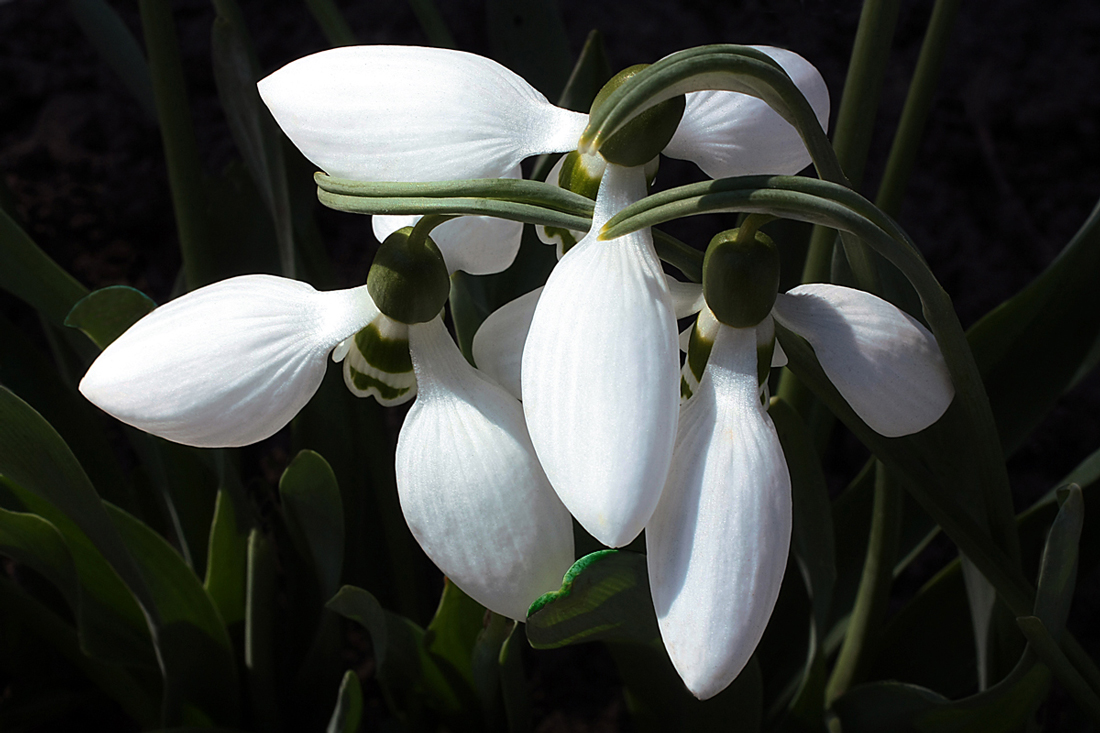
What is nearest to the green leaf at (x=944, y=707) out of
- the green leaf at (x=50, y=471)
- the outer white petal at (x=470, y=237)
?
the outer white petal at (x=470, y=237)

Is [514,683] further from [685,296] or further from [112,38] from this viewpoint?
[112,38]

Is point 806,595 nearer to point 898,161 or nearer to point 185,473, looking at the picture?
point 898,161

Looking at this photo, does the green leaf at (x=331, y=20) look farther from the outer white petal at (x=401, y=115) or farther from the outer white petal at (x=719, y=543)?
the outer white petal at (x=719, y=543)

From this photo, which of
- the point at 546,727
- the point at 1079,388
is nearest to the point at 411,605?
the point at 546,727

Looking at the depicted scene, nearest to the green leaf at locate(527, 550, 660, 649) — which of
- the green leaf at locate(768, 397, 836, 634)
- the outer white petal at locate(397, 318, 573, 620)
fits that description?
the outer white petal at locate(397, 318, 573, 620)

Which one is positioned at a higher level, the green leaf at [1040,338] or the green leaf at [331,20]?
the green leaf at [331,20]

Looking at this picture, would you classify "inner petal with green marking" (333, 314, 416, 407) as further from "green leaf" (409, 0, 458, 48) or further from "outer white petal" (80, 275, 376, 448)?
"green leaf" (409, 0, 458, 48)
